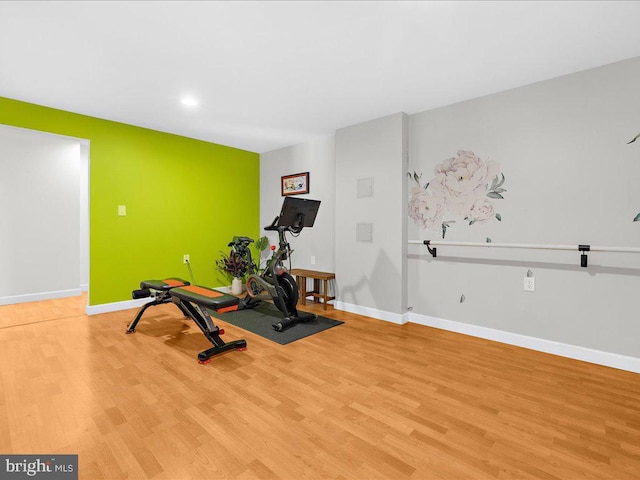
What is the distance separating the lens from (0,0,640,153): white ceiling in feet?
6.41

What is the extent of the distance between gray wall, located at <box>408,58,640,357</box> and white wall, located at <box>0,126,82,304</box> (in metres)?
5.76

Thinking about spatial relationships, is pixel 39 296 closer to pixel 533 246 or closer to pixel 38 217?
pixel 38 217

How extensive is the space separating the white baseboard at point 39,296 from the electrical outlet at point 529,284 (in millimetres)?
6483

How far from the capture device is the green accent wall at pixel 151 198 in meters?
3.87

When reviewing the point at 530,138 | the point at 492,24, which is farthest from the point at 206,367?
the point at 530,138

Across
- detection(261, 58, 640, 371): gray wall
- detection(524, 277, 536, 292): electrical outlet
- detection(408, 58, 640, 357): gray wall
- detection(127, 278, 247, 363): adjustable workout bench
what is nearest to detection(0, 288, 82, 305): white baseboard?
detection(127, 278, 247, 363): adjustable workout bench

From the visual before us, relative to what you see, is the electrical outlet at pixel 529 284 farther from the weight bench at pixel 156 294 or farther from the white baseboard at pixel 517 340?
the weight bench at pixel 156 294

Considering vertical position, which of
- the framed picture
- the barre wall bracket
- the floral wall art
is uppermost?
the framed picture

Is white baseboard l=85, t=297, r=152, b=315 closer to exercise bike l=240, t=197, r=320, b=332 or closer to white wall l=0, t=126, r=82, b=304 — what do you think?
white wall l=0, t=126, r=82, b=304

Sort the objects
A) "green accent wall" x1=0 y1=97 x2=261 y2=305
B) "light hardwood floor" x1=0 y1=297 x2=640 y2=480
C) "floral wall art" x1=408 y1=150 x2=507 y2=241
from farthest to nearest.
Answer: "green accent wall" x1=0 y1=97 x2=261 y2=305 < "floral wall art" x1=408 y1=150 x2=507 y2=241 < "light hardwood floor" x1=0 y1=297 x2=640 y2=480

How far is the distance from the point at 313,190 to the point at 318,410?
11.3 ft

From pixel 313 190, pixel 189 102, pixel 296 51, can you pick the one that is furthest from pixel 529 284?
pixel 189 102

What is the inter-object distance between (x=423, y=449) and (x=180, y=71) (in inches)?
131

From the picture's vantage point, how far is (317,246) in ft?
15.9
